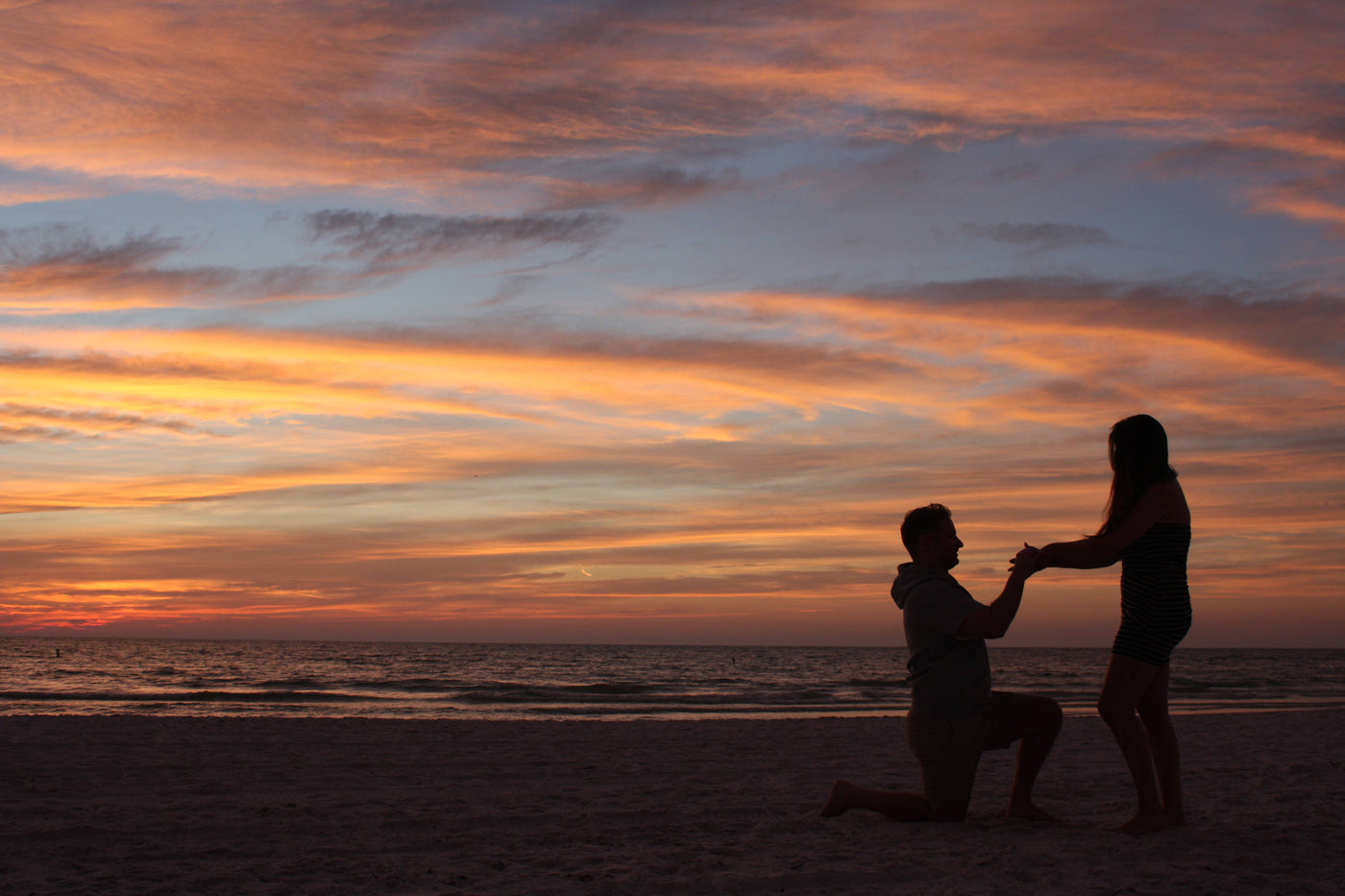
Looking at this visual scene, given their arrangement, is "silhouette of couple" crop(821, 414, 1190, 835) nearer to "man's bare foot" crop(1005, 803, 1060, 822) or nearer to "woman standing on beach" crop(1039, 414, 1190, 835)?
"woman standing on beach" crop(1039, 414, 1190, 835)

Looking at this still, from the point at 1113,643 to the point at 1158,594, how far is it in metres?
0.32

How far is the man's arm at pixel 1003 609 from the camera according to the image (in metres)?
4.16

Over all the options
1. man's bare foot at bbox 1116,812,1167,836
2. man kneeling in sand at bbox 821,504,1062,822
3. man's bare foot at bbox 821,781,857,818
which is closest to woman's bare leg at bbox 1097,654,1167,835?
man's bare foot at bbox 1116,812,1167,836

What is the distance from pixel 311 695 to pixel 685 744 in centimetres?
1996

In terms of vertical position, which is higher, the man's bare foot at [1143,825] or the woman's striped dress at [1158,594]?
the woman's striped dress at [1158,594]

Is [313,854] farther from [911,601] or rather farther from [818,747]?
[818,747]

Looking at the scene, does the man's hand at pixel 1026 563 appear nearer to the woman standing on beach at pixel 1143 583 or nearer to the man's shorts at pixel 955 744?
the woman standing on beach at pixel 1143 583

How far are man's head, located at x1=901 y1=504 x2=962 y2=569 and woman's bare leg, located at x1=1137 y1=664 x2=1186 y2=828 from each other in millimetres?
1120

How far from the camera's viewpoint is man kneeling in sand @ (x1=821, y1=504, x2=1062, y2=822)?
452 centimetres

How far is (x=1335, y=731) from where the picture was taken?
1146 centimetres

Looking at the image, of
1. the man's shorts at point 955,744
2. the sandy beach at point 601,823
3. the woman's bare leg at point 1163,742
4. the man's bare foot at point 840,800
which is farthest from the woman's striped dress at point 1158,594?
the man's bare foot at point 840,800

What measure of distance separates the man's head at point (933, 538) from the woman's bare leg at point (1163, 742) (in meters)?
1.12

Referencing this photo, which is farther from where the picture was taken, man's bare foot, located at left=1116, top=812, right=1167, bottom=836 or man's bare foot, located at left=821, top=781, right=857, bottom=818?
man's bare foot, located at left=821, top=781, right=857, bottom=818

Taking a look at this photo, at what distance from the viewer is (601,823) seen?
5340 millimetres
